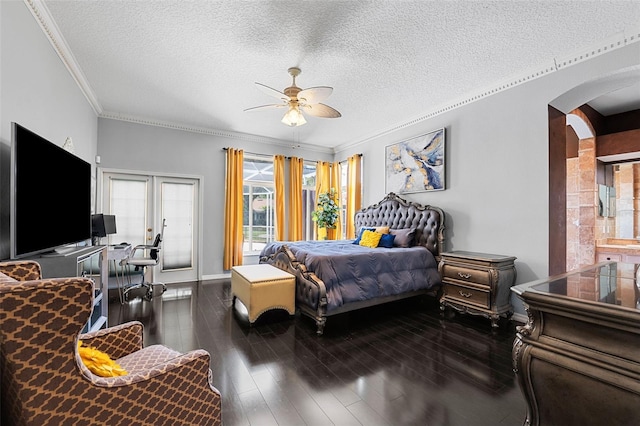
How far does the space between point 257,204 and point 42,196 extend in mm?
4323

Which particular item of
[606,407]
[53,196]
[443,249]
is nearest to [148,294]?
[53,196]

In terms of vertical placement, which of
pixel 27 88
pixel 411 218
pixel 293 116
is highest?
pixel 293 116

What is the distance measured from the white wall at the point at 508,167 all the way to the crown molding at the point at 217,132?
299 centimetres

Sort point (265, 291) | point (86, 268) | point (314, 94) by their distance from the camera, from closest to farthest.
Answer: point (86, 268), point (314, 94), point (265, 291)

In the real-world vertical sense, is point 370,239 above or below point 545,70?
below

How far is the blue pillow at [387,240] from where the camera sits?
4.36m

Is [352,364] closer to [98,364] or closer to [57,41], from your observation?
[98,364]

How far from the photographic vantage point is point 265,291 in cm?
316

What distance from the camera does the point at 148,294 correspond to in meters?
4.20

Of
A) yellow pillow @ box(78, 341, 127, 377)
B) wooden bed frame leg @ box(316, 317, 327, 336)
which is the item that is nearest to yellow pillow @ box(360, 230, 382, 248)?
wooden bed frame leg @ box(316, 317, 327, 336)

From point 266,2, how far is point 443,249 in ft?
12.1

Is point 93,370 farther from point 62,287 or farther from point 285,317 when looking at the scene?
point 285,317

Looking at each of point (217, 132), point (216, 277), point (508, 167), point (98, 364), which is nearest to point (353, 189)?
point (217, 132)

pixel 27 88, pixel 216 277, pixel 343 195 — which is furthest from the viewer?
pixel 343 195
